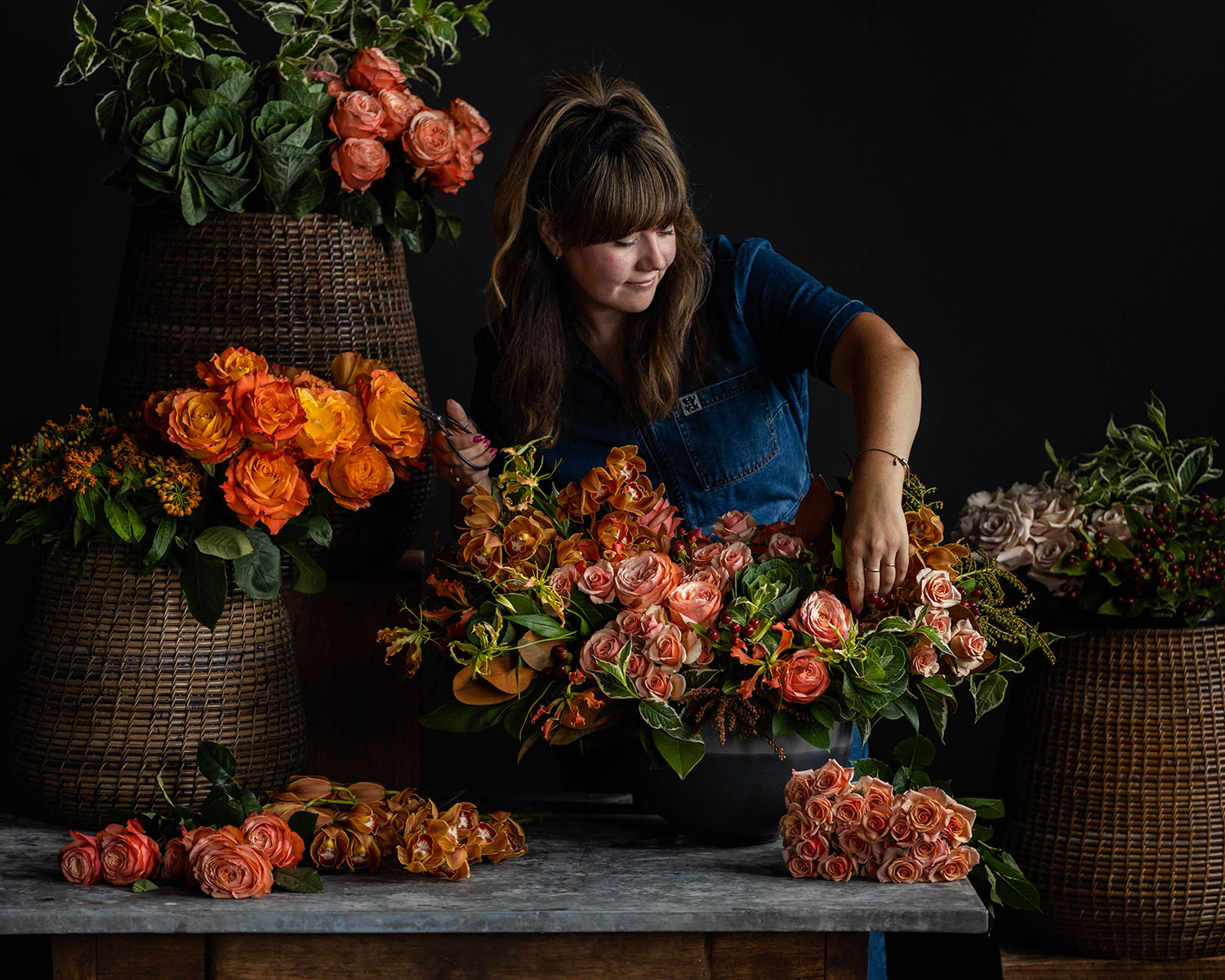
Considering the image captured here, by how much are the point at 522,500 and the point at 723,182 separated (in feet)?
4.33

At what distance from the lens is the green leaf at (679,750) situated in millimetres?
1191

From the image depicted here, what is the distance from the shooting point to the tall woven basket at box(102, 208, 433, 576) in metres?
1.61

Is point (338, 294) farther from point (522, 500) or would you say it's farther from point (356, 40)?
point (522, 500)

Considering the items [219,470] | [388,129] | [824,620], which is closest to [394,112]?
[388,129]

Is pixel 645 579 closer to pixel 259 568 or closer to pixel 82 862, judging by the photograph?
pixel 259 568

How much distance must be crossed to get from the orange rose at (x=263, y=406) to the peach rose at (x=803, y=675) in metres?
0.54

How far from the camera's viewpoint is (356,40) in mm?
1717

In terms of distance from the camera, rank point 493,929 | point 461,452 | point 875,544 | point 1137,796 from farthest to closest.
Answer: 1. point 1137,796
2. point 461,452
3. point 875,544
4. point 493,929

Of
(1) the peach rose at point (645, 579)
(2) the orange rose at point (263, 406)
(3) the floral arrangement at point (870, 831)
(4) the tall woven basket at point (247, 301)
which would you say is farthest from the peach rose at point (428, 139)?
(3) the floral arrangement at point (870, 831)

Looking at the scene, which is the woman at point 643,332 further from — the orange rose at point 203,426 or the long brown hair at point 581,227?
the orange rose at point 203,426

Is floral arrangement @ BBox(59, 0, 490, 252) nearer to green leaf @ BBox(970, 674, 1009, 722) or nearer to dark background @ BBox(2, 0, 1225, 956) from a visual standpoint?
dark background @ BBox(2, 0, 1225, 956)

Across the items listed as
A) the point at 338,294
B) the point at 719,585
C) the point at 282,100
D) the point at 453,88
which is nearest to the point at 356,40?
the point at 282,100

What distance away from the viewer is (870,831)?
117 centimetres

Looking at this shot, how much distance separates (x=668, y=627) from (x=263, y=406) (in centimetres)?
46
